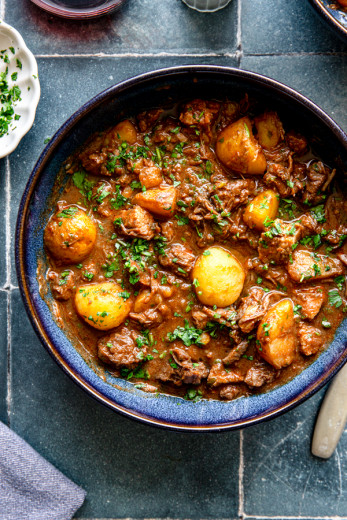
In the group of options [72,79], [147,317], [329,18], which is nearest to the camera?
[329,18]

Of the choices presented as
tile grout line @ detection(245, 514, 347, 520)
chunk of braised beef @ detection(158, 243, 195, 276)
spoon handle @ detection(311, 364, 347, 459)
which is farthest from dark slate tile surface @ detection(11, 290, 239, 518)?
chunk of braised beef @ detection(158, 243, 195, 276)

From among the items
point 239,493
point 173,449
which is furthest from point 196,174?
point 239,493

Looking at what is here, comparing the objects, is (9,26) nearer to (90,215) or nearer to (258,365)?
(90,215)

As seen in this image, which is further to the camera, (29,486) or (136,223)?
(29,486)

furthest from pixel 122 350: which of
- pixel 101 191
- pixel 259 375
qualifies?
pixel 101 191

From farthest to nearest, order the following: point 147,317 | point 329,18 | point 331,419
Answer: point 331,419, point 147,317, point 329,18

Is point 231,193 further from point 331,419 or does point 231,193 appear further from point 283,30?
point 331,419

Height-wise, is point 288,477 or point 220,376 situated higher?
point 220,376
